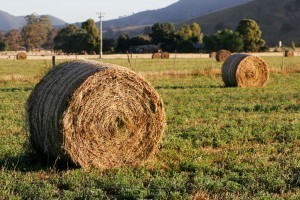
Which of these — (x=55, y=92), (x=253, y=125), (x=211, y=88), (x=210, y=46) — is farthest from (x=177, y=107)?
(x=210, y=46)

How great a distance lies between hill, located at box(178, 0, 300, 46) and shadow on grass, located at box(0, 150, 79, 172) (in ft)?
417

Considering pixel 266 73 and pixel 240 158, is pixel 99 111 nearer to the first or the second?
pixel 240 158

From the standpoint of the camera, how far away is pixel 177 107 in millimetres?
15516

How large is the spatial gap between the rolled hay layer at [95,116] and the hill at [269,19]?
126528 mm

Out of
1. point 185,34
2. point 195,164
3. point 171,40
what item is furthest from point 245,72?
point 185,34

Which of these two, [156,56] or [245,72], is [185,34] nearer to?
[156,56]

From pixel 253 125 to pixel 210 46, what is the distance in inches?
2829

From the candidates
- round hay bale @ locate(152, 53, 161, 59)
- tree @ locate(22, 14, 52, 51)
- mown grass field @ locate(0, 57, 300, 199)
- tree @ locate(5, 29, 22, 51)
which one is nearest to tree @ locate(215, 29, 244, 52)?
round hay bale @ locate(152, 53, 161, 59)

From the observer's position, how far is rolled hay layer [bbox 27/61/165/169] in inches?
314

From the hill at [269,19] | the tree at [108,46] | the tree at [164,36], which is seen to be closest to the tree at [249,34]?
the tree at [164,36]

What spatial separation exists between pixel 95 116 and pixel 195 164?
1899 millimetres

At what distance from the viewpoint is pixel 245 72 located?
2217cm

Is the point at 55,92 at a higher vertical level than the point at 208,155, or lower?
higher

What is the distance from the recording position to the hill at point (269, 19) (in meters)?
144
